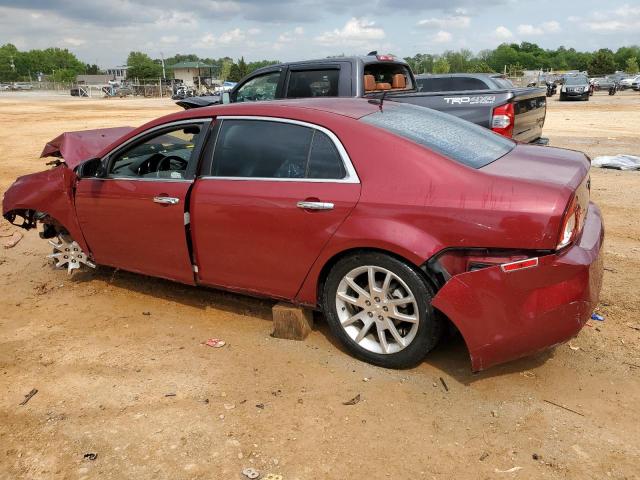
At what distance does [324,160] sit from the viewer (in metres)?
3.51

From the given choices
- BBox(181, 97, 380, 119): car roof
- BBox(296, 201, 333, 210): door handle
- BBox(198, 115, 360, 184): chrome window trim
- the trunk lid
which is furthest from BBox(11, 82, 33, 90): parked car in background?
the trunk lid

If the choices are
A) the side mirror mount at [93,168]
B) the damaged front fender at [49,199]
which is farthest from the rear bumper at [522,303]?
the damaged front fender at [49,199]

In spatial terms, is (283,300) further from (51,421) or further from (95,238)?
(95,238)

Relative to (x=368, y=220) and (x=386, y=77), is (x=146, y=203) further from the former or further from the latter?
(x=386, y=77)

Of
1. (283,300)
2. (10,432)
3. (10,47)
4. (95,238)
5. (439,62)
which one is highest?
(10,47)

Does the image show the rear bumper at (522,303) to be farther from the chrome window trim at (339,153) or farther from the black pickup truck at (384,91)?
the black pickup truck at (384,91)

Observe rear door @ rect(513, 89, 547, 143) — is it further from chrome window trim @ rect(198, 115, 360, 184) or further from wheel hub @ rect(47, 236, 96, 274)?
wheel hub @ rect(47, 236, 96, 274)

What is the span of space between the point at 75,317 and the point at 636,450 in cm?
407

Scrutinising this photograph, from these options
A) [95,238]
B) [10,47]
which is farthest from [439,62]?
[10,47]

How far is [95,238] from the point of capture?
4754 mm

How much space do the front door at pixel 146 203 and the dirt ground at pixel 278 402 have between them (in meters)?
0.47

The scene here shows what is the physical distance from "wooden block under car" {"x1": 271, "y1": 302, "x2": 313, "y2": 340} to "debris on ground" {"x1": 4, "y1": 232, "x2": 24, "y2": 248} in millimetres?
4398

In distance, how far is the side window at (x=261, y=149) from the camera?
363cm

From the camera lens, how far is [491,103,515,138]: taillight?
22.6 feet
